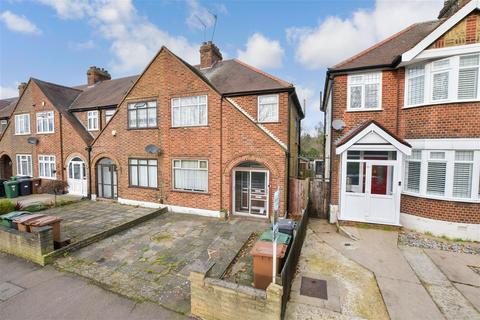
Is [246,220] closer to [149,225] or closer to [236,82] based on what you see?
[149,225]

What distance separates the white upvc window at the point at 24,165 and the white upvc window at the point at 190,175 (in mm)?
13734

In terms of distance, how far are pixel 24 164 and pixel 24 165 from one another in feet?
0.27

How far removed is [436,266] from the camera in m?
5.82

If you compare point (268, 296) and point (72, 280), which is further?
point (72, 280)

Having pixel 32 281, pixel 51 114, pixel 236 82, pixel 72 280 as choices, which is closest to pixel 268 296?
pixel 72 280

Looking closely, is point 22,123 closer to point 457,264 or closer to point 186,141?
point 186,141

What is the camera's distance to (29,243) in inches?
253

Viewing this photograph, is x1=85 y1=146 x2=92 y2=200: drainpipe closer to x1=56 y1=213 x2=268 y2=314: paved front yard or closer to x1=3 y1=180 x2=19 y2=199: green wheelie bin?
x1=3 y1=180 x2=19 y2=199: green wheelie bin

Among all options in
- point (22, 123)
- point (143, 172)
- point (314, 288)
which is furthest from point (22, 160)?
point (314, 288)

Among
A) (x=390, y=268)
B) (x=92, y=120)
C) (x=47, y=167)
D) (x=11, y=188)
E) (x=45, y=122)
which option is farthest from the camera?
(x=47, y=167)

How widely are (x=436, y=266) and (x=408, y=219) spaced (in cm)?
274

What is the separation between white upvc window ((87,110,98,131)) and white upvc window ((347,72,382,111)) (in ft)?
49.9

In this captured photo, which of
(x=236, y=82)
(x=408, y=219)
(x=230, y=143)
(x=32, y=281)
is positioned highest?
(x=236, y=82)

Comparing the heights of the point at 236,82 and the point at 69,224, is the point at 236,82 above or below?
above
